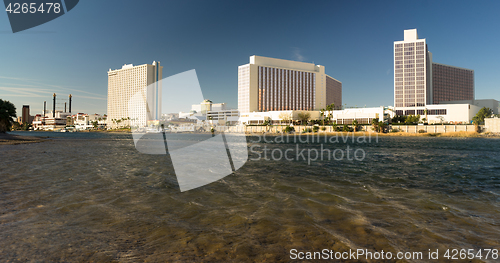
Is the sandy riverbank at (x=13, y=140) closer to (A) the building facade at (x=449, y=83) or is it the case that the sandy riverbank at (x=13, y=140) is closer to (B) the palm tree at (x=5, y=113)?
(B) the palm tree at (x=5, y=113)

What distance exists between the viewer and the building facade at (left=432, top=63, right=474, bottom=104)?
180m

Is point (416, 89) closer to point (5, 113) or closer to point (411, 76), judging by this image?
point (411, 76)

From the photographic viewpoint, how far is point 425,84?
135m

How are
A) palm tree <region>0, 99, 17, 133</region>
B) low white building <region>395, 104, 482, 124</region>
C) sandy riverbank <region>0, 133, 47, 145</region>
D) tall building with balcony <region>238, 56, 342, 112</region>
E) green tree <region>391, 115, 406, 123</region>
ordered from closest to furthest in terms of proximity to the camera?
sandy riverbank <region>0, 133, 47, 145</region>
palm tree <region>0, 99, 17, 133</region>
low white building <region>395, 104, 482, 124</region>
green tree <region>391, 115, 406, 123</region>
tall building with balcony <region>238, 56, 342, 112</region>

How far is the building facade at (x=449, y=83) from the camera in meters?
180

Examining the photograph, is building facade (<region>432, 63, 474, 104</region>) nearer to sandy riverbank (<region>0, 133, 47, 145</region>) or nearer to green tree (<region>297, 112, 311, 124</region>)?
green tree (<region>297, 112, 311, 124</region>)

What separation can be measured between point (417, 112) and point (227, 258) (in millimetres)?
163257

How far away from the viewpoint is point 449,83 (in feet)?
601

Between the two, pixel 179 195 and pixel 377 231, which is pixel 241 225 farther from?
pixel 179 195

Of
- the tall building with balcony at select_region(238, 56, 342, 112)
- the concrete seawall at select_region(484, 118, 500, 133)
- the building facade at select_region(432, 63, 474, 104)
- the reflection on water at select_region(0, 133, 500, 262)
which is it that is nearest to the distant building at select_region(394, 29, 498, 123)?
the concrete seawall at select_region(484, 118, 500, 133)

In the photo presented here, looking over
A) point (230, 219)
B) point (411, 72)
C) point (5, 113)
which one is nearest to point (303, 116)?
point (411, 72)

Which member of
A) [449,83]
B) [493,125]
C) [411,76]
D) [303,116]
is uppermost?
[449,83]

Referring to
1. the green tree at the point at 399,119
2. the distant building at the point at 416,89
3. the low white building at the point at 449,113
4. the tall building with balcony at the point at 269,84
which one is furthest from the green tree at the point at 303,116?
the low white building at the point at 449,113

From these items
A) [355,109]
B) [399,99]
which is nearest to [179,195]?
[355,109]
